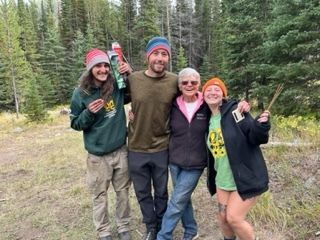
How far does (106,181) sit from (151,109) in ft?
2.93

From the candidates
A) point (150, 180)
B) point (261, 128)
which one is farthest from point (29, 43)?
point (261, 128)

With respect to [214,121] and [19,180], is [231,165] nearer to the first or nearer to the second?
[214,121]

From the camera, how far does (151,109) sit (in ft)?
11.9

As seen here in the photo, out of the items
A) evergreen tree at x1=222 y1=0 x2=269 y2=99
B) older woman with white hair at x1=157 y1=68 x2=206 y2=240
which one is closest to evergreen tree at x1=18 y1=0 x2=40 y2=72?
evergreen tree at x1=222 y1=0 x2=269 y2=99

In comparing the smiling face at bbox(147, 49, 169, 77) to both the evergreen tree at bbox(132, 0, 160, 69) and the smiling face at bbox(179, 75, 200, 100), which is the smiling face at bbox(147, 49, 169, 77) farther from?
the evergreen tree at bbox(132, 0, 160, 69)

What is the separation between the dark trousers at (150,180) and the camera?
374cm

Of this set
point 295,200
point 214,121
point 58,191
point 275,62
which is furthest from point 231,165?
point 275,62

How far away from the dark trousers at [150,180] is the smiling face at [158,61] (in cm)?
78

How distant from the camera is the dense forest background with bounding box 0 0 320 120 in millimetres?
9570

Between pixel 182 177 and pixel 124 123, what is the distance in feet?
2.65

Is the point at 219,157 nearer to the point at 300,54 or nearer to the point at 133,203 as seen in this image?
the point at 133,203

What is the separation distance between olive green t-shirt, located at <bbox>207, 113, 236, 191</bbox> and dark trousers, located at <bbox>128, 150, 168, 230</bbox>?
0.60m

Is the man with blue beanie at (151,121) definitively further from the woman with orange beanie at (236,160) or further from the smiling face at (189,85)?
the woman with orange beanie at (236,160)

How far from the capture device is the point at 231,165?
3.14 m
